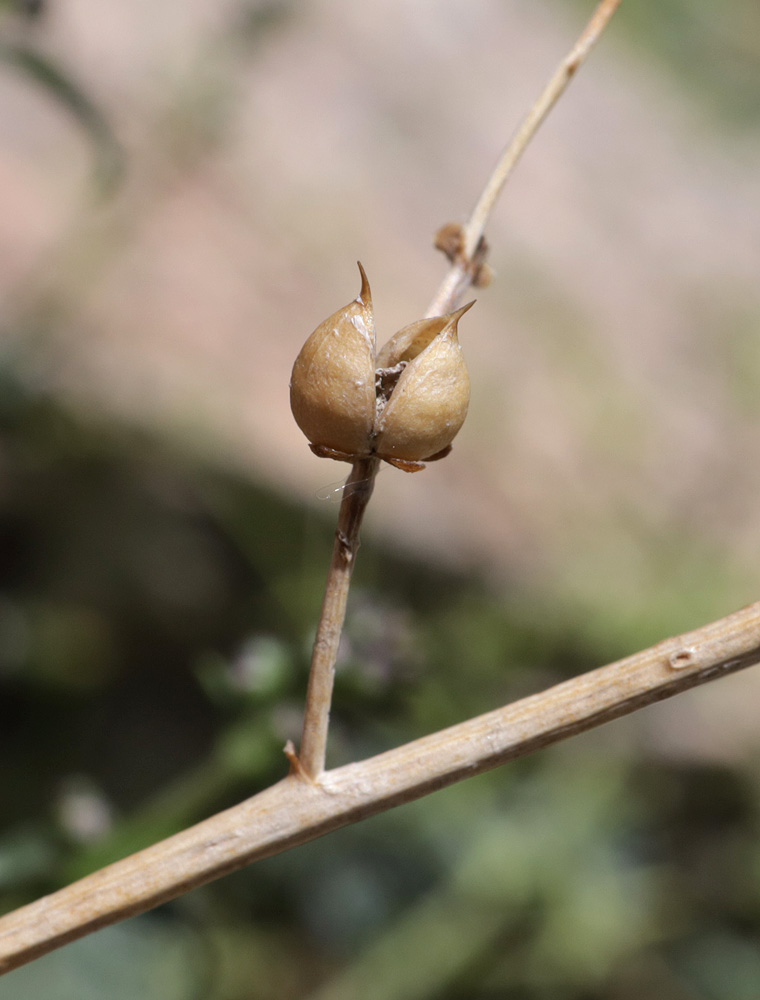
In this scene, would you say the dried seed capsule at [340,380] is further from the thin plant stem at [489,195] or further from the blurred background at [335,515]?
the blurred background at [335,515]

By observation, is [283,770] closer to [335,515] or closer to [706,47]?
[335,515]

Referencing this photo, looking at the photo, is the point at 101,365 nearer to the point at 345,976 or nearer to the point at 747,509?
the point at 345,976

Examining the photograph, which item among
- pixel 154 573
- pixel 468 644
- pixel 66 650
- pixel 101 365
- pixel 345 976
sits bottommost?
pixel 345 976

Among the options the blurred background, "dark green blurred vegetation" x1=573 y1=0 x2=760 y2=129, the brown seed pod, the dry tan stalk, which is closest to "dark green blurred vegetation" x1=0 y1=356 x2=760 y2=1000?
the blurred background

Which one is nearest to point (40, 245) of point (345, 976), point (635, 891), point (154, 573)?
point (154, 573)

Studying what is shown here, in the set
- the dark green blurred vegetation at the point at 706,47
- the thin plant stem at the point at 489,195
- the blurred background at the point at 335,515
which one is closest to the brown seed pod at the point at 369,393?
the thin plant stem at the point at 489,195

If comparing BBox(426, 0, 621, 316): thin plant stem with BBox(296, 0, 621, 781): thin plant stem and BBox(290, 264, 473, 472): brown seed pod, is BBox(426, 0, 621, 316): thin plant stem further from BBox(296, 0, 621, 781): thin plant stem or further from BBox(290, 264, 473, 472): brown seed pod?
BBox(290, 264, 473, 472): brown seed pod

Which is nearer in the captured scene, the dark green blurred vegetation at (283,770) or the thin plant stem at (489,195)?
the thin plant stem at (489,195)
